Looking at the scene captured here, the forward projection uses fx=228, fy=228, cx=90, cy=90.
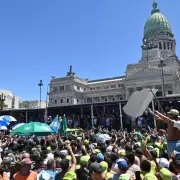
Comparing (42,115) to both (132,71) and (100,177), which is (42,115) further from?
(132,71)

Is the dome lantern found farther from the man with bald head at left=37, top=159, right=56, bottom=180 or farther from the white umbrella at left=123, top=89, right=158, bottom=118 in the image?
the man with bald head at left=37, top=159, right=56, bottom=180

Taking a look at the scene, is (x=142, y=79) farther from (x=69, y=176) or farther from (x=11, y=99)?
(x=69, y=176)

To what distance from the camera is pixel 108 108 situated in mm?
33406

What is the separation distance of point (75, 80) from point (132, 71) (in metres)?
21.1

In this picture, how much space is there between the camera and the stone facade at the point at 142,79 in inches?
2675

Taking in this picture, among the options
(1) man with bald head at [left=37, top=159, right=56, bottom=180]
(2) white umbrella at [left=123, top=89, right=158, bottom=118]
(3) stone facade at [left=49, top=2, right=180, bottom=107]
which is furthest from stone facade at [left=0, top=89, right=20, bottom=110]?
(1) man with bald head at [left=37, top=159, right=56, bottom=180]

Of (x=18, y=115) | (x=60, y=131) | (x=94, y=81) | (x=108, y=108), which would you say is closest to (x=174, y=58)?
(x=94, y=81)

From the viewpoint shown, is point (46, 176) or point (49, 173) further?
point (49, 173)

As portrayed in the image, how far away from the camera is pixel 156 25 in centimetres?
8994

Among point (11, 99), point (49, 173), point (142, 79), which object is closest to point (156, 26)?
point (142, 79)

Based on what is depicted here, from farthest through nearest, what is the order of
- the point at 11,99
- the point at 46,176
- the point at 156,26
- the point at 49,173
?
the point at 11,99 < the point at 156,26 < the point at 49,173 < the point at 46,176

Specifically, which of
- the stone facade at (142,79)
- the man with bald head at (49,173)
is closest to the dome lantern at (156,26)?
the stone facade at (142,79)

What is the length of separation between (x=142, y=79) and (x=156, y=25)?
105 ft

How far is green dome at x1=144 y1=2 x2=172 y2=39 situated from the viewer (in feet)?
293
